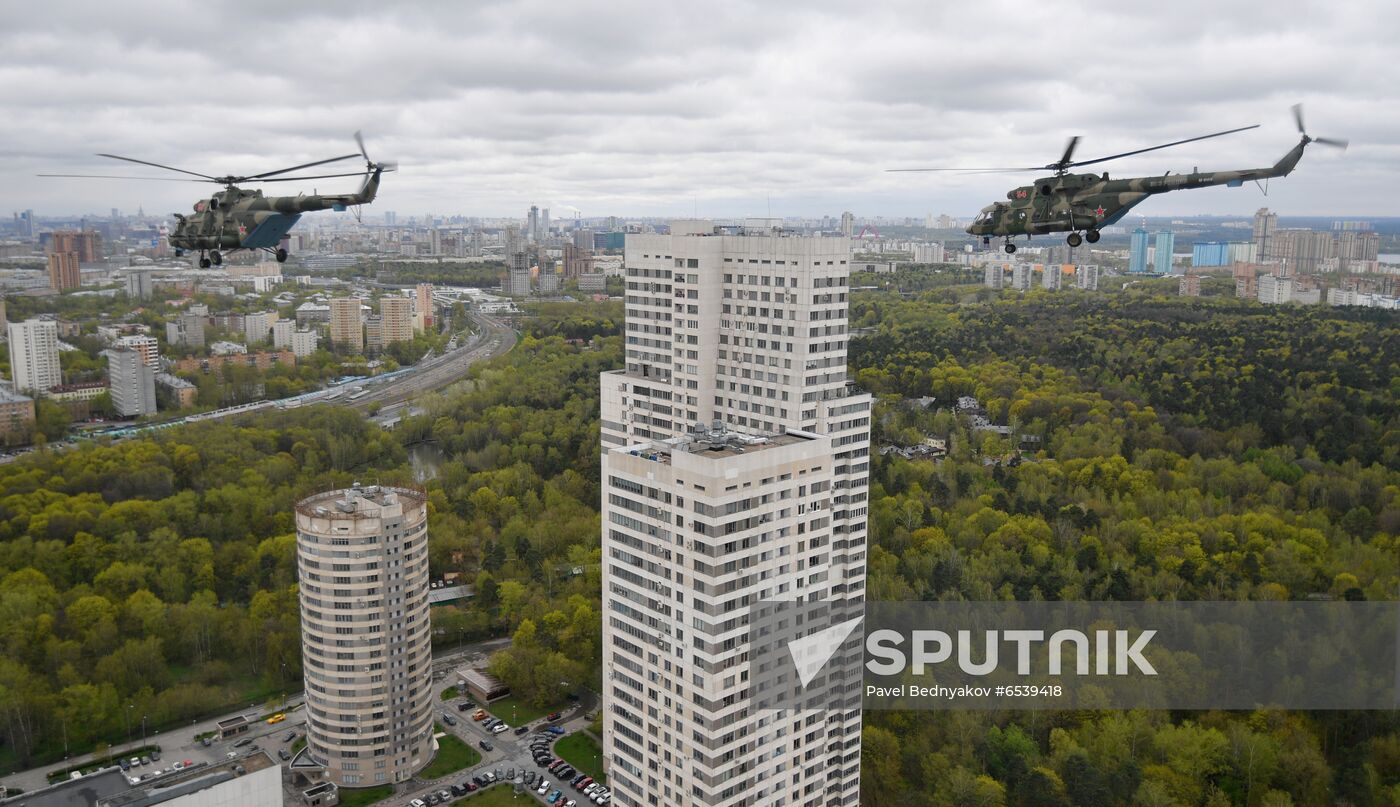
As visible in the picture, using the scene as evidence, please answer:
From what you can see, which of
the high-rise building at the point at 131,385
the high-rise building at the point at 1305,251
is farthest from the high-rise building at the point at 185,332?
the high-rise building at the point at 1305,251

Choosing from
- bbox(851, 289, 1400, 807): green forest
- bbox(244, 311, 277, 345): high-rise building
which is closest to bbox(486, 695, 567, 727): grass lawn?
bbox(851, 289, 1400, 807): green forest

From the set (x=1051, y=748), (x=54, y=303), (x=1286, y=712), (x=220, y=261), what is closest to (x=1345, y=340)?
(x=1286, y=712)

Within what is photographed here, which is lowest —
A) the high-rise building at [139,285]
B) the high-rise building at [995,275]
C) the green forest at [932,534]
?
the green forest at [932,534]

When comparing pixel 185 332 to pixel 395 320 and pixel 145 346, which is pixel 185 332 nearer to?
pixel 145 346

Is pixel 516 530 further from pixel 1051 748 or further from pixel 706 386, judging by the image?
pixel 1051 748

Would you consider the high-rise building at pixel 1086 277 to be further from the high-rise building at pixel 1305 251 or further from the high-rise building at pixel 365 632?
the high-rise building at pixel 365 632

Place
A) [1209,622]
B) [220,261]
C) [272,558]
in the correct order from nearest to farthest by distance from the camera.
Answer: [220,261] < [1209,622] < [272,558]
